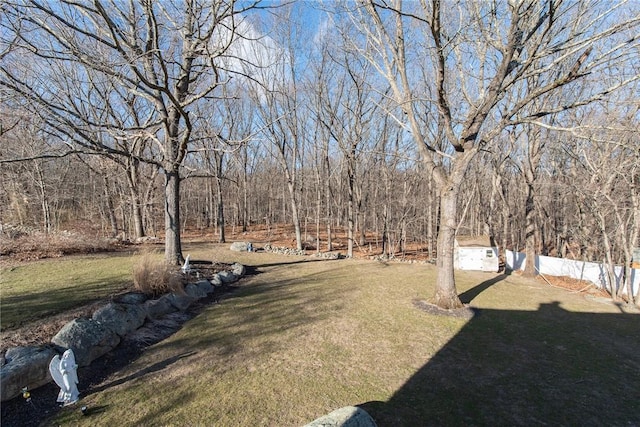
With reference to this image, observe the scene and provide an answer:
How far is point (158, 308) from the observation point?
5559 millimetres

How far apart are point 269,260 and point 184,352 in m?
8.17

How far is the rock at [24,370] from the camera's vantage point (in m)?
3.01

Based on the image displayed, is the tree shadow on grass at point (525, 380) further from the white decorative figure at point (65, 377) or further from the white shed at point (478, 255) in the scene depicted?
the white shed at point (478, 255)

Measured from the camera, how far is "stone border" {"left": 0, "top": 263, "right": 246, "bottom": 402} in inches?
124

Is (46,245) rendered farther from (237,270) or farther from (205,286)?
(205,286)

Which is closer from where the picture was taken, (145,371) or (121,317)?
(145,371)

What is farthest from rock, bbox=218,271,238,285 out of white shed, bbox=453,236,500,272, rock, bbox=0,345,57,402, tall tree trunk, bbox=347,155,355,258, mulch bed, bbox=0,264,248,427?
white shed, bbox=453,236,500,272

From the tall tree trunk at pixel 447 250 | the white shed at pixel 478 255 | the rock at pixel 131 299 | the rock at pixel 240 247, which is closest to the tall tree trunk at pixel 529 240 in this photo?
the white shed at pixel 478 255

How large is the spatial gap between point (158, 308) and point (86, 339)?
1.60 m

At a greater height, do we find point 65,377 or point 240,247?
point 240,247

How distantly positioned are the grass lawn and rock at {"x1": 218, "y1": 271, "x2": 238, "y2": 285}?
1.85m

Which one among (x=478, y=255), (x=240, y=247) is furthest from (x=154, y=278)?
(x=478, y=255)

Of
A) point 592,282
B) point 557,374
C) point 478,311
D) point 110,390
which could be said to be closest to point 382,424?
point 557,374

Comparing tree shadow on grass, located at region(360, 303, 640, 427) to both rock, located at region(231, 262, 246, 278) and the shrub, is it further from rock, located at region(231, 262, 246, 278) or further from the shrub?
rock, located at region(231, 262, 246, 278)
